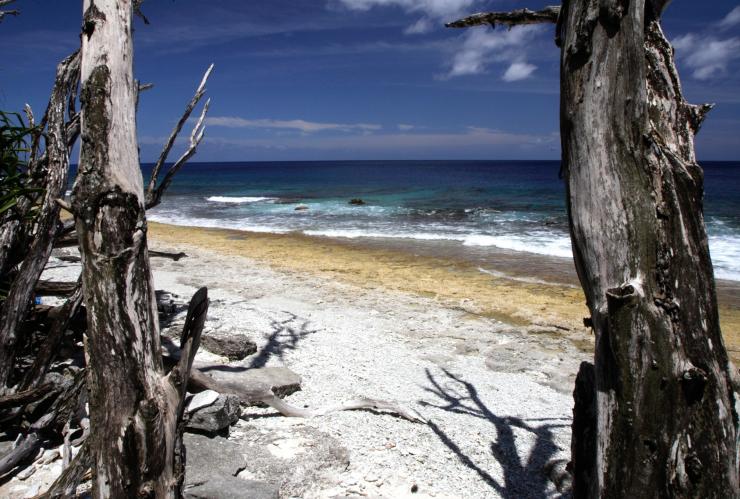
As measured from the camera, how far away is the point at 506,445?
4.36 metres

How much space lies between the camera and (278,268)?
12.3 m

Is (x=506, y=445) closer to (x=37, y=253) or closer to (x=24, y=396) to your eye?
(x=24, y=396)

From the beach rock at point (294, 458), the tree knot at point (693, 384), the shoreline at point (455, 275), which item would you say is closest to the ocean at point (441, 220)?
the shoreline at point (455, 275)

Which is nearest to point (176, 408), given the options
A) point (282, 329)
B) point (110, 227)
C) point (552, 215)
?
point (110, 227)

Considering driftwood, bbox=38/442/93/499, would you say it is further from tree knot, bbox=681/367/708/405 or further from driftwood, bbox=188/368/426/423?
tree knot, bbox=681/367/708/405

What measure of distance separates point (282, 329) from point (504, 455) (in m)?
3.97

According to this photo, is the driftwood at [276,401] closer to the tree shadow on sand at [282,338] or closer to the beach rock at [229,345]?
the tree shadow on sand at [282,338]

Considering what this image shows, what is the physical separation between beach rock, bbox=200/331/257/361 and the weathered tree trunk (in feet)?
11.2

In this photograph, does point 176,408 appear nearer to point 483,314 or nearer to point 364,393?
point 364,393

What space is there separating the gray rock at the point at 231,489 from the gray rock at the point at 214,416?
2.38 feet

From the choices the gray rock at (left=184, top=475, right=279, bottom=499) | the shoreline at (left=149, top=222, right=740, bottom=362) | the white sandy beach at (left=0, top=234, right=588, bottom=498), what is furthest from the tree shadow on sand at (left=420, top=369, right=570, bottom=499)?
the shoreline at (left=149, top=222, right=740, bottom=362)

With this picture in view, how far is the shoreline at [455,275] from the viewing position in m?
8.71

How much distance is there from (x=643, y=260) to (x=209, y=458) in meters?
3.15

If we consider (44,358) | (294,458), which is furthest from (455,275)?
(44,358)
